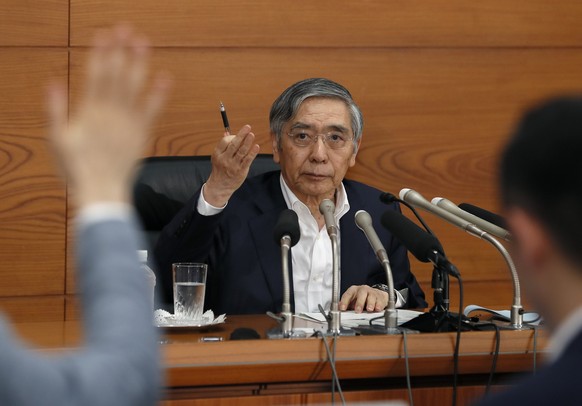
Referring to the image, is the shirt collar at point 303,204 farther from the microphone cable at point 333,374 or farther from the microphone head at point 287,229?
the microphone cable at point 333,374

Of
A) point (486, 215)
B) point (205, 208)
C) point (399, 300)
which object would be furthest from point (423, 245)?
point (205, 208)

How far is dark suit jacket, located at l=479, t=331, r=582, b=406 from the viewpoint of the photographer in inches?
35.0

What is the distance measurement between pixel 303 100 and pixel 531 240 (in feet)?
7.76

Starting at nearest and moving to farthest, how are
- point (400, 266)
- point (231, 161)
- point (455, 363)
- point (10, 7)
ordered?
point (455, 363) → point (231, 161) → point (400, 266) → point (10, 7)

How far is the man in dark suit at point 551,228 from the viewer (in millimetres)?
911

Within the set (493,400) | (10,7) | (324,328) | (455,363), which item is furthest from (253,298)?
(493,400)

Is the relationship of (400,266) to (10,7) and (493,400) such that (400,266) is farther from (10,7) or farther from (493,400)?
(493,400)

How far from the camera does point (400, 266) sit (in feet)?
10.8

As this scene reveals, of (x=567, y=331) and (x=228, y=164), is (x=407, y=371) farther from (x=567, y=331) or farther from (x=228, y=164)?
(x=567, y=331)

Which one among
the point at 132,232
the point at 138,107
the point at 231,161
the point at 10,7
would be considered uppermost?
the point at 10,7

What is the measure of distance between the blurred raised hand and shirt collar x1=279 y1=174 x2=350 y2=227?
94.8 inches

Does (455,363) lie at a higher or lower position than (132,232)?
lower

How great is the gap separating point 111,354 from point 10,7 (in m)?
3.34

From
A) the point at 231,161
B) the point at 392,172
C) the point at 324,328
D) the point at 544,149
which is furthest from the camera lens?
the point at 392,172
